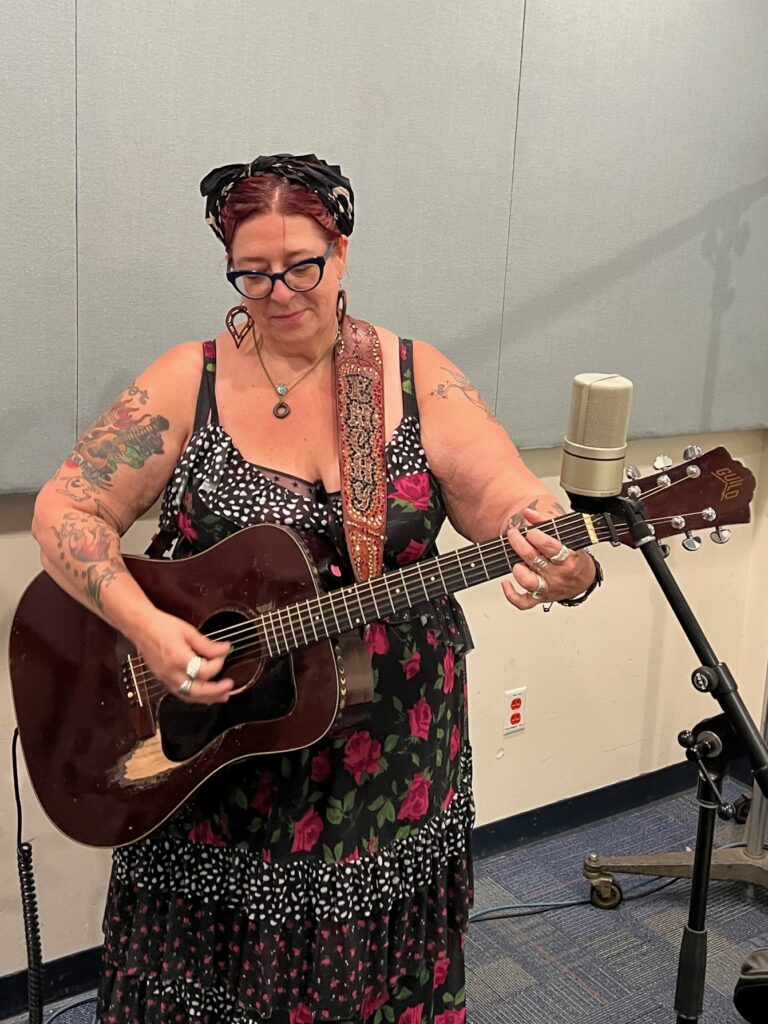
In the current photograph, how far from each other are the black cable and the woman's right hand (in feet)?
1.84

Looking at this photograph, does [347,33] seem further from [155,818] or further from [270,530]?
[155,818]

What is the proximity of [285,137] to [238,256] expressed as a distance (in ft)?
1.85

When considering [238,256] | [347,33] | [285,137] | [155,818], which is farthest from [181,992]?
[347,33]

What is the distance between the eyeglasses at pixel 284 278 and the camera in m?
1.32

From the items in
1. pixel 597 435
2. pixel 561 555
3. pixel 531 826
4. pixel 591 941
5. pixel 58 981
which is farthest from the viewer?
pixel 531 826

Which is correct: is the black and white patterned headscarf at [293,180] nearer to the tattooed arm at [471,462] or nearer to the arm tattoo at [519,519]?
the tattooed arm at [471,462]

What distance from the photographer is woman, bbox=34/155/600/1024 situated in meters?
1.34

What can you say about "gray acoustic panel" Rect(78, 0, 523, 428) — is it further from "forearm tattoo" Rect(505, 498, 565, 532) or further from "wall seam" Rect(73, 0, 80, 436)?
"forearm tattoo" Rect(505, 498, 565, 532)

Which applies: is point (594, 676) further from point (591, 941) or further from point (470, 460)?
point (470, 460)

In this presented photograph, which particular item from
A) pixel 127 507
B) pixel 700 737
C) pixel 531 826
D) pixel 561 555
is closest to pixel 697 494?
pixel 561 555

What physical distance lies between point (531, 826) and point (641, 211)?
1475 mm

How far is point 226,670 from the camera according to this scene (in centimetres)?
137

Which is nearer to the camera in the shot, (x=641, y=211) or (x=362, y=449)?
(x=362, y=449)

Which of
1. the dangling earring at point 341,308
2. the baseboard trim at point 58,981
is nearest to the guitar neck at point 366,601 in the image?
the dangling earring at point 341,308
